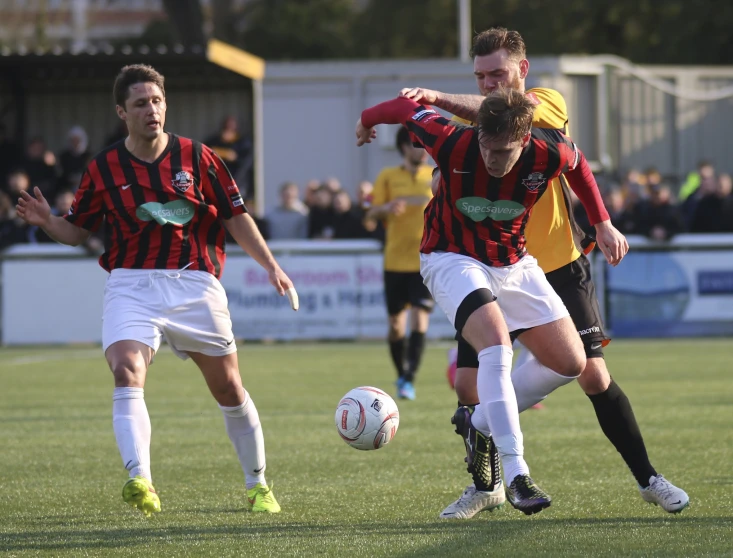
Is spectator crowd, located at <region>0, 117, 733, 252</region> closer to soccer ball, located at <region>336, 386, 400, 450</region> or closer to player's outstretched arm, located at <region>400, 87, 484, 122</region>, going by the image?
soccer ball, located at <region>336, 386, 400, 450</region>

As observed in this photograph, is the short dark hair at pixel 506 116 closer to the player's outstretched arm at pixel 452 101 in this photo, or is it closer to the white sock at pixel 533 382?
the player's outstretched arm at pixel 452 101

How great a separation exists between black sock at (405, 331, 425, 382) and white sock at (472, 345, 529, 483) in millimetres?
5761

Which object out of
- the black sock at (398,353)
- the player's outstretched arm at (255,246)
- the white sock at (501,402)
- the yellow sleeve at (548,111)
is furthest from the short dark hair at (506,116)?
the black sock at (398,353)

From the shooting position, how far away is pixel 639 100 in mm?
23922

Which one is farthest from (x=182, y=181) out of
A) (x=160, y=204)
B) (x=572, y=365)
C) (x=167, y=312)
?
(x=572, y=365)

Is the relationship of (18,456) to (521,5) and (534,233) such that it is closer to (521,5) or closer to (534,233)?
(534,233)

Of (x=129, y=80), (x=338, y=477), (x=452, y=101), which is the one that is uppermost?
(x=129, y=80)

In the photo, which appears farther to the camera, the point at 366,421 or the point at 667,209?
the point at 667,209

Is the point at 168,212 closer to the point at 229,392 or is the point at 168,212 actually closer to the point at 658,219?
the point at 229,392

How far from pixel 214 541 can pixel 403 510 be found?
40.9 inches

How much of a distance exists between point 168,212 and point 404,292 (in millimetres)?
5812

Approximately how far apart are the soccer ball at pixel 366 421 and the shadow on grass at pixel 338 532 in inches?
32.3

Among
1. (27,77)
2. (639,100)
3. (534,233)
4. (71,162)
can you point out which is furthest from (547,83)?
(534,233)

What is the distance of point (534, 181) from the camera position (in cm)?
558
